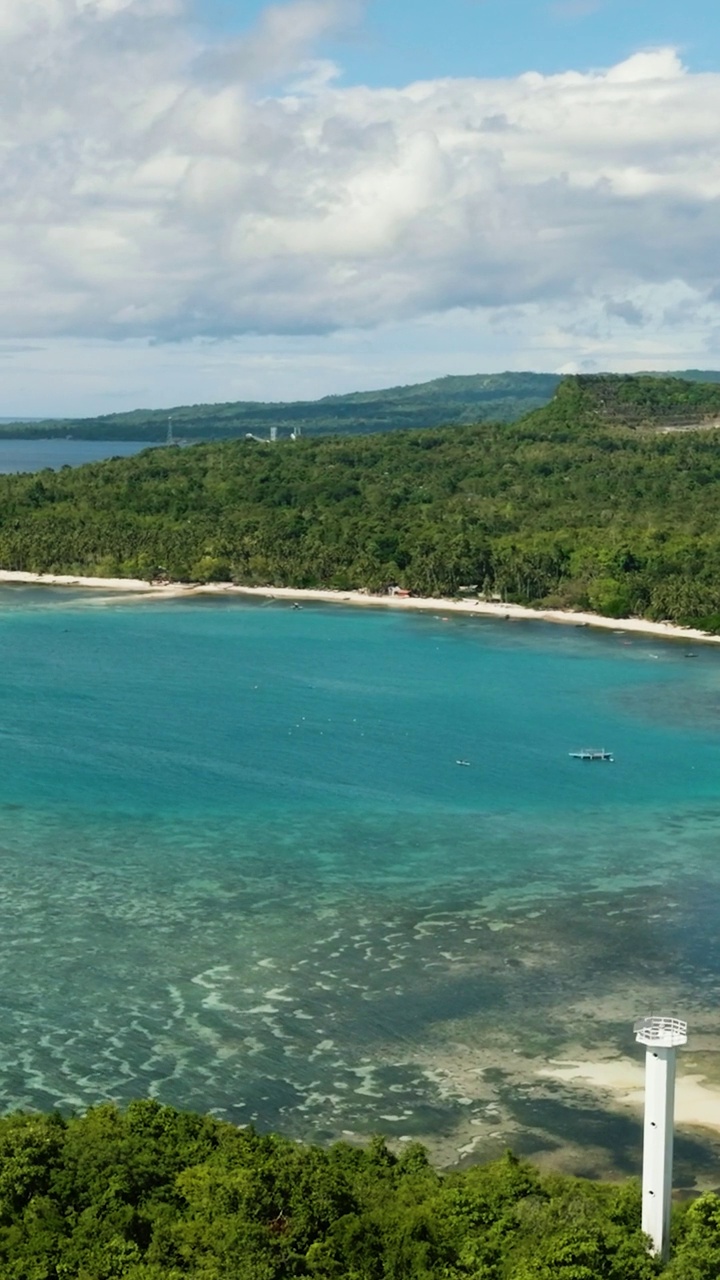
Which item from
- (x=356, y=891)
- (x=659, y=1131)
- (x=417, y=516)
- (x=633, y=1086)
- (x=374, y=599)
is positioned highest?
(x=417, y=516)

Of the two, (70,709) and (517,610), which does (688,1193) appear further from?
(517,610)

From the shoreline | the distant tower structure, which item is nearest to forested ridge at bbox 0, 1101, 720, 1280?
the distant tower structure

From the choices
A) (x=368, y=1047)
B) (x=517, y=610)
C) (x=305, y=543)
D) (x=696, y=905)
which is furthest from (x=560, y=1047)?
(x=305, y=543)

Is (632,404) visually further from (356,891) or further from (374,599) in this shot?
(356,891)

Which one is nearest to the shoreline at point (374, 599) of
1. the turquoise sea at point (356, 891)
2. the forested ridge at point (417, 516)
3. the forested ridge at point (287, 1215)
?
the forested ridge at point (417, 516)

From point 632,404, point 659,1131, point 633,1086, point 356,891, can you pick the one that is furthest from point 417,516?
point 659,1131

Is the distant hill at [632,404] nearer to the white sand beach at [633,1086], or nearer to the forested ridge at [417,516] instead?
the forested ridge at [417,516]
